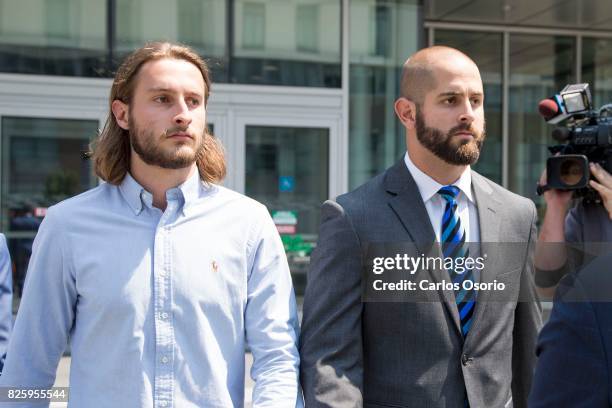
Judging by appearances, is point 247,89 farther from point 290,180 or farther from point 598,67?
point 598,67

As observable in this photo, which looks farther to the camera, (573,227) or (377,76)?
(377,76)

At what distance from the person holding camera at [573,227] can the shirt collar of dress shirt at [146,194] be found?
1.27 meters

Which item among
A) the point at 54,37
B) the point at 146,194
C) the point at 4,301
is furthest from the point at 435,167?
the point at 54,37

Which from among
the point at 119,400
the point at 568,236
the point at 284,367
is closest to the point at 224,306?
the point at 284,367

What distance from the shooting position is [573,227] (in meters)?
2.98

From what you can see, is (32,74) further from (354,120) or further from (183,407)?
(183,407)

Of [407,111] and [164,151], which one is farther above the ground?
[407,111]

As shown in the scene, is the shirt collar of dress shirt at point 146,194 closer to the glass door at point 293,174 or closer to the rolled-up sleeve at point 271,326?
the rolled-up sleeve at point 271,326

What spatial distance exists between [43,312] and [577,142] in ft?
7.19

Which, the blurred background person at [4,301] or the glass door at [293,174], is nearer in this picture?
the blurred background person at [4,301]

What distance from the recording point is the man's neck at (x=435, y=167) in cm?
239

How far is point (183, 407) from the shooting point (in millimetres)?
2039

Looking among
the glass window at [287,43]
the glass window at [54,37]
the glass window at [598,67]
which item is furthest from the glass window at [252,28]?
the glass window at [598,67]

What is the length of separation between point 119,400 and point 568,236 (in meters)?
1.92
